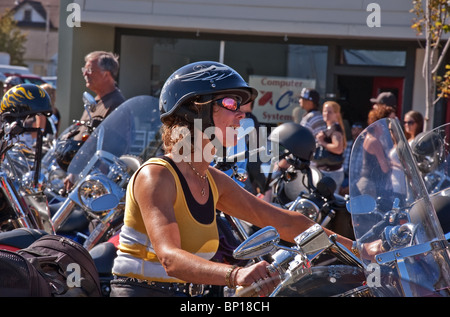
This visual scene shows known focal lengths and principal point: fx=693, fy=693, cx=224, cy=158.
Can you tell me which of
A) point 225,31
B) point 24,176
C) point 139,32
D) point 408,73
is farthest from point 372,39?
point 24,176

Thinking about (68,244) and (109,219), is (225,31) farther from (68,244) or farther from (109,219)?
(68,244)

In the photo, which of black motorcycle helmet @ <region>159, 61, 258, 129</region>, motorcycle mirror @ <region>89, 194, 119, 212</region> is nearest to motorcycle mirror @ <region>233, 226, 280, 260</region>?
black motorcycle helmet @ <region>159, 61, 258, 129</region>

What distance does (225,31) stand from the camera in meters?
12.1

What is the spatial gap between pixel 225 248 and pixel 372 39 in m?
8.61

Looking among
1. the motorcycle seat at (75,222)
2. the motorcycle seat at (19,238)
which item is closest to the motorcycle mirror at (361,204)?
the motorcycle seat at (19,238)

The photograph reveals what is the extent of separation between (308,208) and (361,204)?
9.15 feet

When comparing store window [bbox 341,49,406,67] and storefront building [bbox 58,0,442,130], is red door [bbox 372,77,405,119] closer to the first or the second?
storefront building [bbox 58,0,442,130]

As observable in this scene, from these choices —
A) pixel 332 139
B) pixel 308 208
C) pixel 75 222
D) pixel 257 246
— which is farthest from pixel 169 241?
pixel 332 139

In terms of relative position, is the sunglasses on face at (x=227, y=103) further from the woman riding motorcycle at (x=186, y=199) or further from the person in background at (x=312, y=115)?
the person in background at (x=312, y=115)

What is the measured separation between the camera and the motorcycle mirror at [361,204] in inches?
84.4

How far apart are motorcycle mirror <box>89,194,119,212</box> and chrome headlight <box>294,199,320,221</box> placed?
1.41 m

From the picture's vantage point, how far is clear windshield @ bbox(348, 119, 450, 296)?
1983mm

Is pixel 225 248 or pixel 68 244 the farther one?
pixel 225 248

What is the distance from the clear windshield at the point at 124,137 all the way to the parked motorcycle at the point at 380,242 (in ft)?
8.22
